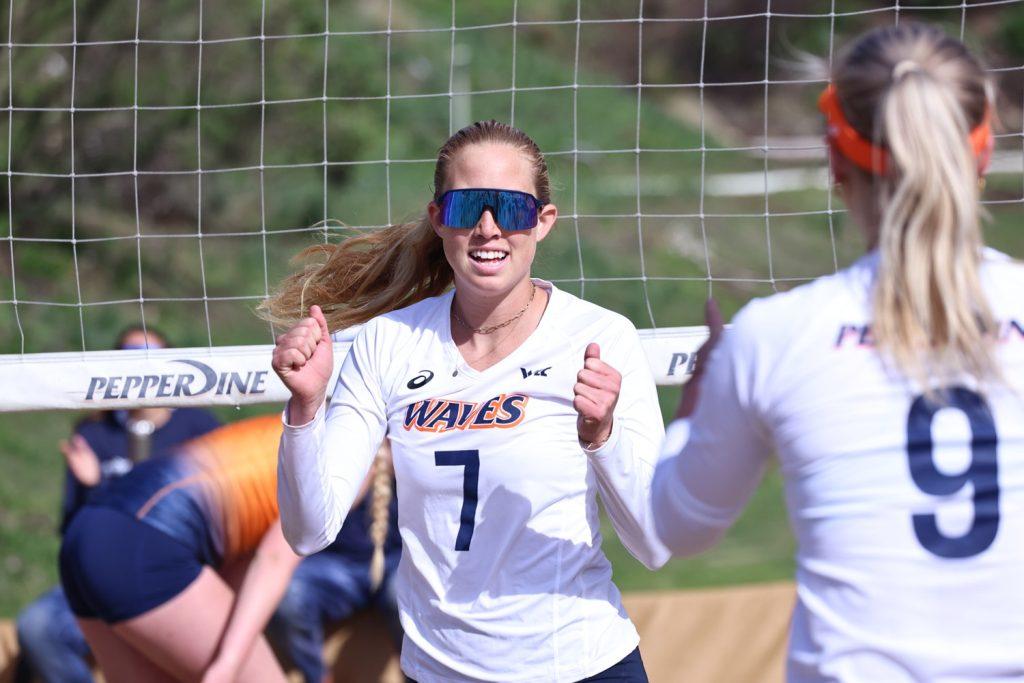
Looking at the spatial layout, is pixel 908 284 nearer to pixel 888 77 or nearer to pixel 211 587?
pixel 888 77

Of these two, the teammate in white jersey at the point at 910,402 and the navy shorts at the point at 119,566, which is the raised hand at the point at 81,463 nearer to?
the navy shorts at the point at 119,566

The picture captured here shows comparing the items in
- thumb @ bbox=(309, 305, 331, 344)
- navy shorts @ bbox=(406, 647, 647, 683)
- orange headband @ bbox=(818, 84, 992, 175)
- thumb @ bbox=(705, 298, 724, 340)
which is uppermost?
orange headband @ bbox=(818, 84, 992, 175)

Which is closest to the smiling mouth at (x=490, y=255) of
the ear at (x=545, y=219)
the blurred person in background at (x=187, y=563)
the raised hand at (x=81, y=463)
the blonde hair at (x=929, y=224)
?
Result: the ear at (x=545, y=219)

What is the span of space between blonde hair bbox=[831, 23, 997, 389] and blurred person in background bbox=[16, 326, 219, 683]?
314 cm

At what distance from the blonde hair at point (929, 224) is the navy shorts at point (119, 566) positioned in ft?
8.09

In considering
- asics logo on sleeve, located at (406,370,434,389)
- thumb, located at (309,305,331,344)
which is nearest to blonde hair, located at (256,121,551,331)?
asics logo on sleeve, located at (406,370,434,389)

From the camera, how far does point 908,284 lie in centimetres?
156

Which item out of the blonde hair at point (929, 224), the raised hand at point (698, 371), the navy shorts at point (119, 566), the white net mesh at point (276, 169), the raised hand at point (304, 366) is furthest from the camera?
the white net mesh at point (276, 169)

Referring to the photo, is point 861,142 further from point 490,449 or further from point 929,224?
point 490,449

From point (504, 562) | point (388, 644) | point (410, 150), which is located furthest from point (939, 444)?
point (410, 150)

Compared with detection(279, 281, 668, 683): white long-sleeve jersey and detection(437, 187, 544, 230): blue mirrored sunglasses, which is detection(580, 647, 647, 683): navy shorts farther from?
detection(437, 187, 544, 230): blue mirrored sunglasses

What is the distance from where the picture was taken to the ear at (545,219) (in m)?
2.60

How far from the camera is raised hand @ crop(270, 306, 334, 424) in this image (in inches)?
87.9

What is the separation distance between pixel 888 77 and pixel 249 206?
34.9 ft
